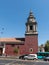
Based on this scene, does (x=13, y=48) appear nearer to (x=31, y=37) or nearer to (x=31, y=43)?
(x=31, y=43)

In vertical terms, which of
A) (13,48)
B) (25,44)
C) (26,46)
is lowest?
(13,48)

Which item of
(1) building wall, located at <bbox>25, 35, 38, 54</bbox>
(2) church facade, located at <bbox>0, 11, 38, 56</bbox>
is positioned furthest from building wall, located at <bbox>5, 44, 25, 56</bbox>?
(1) building wall, located at <bbox>25, 35, 38, 54</bbox>

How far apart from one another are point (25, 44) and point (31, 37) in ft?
10.3

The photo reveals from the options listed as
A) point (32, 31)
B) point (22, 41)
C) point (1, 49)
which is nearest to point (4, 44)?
point (1, 49)

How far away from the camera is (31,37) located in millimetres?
63969

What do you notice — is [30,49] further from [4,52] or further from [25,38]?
[4,52]

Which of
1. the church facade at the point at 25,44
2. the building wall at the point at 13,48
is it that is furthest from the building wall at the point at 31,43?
the building wall at the point at 13,48

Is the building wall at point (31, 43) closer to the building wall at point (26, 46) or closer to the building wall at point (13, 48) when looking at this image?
the building wall at point (26, 46)

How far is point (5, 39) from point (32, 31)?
1066 centimetres

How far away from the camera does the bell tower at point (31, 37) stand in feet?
209

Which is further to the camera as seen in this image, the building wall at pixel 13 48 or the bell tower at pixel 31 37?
the building wall at pixel 13 48

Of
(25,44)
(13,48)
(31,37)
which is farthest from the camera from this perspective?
(13,48)

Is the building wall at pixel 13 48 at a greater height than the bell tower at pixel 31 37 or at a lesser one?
lesser

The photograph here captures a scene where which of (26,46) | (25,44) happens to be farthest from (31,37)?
(26,46)
